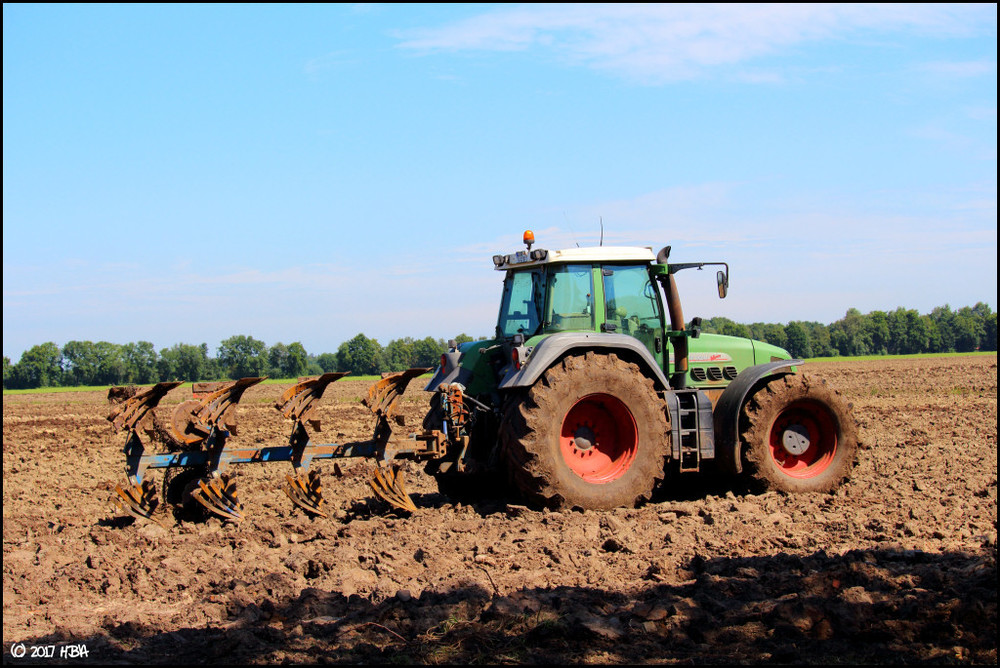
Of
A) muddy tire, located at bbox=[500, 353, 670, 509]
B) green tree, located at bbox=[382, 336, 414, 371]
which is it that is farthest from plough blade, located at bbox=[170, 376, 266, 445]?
green tree, located at bbox=[382, 336, 414, 371]

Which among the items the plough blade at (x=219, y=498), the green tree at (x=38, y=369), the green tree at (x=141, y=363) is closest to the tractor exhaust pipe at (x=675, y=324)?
the plough blade at (x=219, y=498)

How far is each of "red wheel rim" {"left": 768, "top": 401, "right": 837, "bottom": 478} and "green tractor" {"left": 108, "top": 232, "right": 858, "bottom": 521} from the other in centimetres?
1

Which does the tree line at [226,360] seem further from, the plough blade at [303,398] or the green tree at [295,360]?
the plough blade at [303,398]

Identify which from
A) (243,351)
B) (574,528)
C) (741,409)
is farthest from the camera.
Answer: (243,351)

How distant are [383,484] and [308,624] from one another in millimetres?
2691

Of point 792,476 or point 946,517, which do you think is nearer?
point 946,517

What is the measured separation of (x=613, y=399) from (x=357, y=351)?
88.1ft

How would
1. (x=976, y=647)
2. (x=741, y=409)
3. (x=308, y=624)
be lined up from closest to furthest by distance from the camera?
1. (x=976, y=647)
2. (x=308, y=624)
3. (x=741, y=409)

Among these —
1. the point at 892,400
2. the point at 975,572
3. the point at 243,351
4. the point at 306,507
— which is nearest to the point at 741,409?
the point at 975,572

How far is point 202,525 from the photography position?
6996mm

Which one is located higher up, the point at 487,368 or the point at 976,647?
the point at 487,368

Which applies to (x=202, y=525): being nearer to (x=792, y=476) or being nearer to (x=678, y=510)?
(x=678, y=510)

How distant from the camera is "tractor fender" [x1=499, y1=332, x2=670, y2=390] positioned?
7020 mm

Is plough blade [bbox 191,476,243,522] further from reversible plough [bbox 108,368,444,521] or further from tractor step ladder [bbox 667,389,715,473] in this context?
tractor step ladder [bbox 667,389,715,473]
